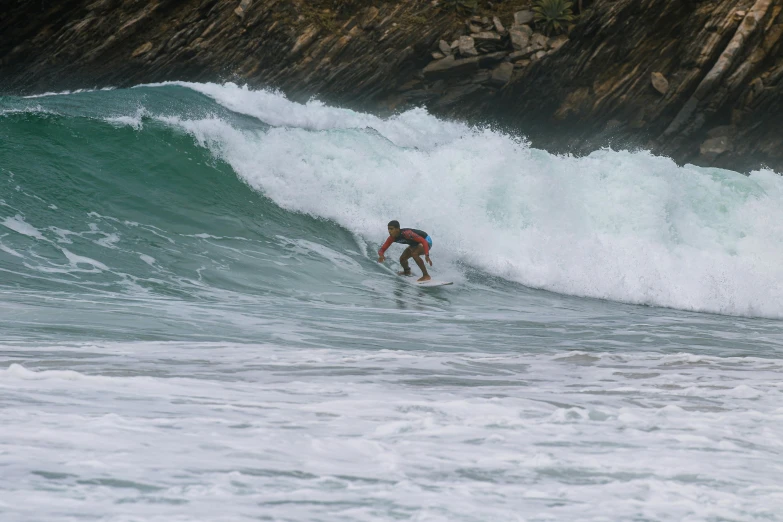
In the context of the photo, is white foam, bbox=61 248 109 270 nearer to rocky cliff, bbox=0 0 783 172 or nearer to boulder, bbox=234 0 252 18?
rocky cliff, bbox=0 0 783 172

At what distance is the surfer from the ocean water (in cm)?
42

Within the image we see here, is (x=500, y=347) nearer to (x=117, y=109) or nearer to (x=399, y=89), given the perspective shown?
(x=117, y=109)

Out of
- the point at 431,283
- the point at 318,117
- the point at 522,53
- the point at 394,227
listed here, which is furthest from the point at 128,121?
the point at 522,53

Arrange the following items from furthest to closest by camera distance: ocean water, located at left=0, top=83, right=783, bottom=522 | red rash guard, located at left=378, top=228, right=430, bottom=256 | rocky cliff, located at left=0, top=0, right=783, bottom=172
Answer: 1. rocky cliff, located at left=0, top=0, right=783, bottom=172
2. red rash guard, located at left=378, top=228, right=430, bottom=256
3. ocean water, located at left=0, top=83, right=783, bottom=522

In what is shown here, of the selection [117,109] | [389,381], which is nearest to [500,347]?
[389,381]

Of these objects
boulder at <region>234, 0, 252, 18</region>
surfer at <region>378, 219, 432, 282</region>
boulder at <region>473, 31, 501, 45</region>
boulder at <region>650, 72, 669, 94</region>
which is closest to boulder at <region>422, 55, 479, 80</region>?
boulder at <region>473, 31, 501, 45</region>

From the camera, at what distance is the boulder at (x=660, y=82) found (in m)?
25.6

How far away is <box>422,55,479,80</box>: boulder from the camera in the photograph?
86.5ft

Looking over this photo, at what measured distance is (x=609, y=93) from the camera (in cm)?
2633

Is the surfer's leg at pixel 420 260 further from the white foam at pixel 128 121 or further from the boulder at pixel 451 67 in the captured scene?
the boulder at pixel 451 67

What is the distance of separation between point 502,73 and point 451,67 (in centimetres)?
167

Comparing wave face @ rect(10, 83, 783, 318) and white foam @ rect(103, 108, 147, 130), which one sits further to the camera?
white foam @ rect(103, 108, 147, 130)

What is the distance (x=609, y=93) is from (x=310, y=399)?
24034mm

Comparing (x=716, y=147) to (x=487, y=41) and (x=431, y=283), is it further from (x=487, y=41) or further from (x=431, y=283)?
(x=431, y=283)
